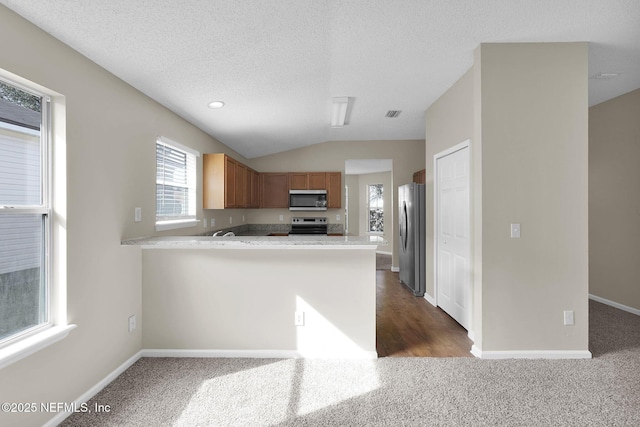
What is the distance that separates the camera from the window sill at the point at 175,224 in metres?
3.10

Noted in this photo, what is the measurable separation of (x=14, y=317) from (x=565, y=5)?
12.8 ft

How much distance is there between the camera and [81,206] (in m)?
2.09

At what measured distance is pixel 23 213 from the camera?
1.78 meters

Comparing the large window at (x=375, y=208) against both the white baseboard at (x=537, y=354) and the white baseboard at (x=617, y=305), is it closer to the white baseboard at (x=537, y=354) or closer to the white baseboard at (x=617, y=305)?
the white baseboard at (x=617, y=305)

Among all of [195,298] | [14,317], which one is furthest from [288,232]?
[14,317]

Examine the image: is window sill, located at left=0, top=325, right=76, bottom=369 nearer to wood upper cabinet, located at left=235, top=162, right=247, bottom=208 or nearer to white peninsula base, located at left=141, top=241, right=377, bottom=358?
white peninsula base, located at left=141, top=241, right=377, bottom=358

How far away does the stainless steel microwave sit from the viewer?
239 inches

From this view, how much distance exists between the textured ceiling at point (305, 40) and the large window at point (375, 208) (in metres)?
5.82

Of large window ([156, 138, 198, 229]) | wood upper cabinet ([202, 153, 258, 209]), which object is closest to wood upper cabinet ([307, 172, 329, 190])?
wood upper cabinet ([202, 153, 258, 209])

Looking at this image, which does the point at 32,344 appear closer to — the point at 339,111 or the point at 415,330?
the point at 415,330

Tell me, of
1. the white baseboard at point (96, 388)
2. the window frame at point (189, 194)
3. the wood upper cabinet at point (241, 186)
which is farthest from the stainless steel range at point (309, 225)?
the white baseboard at point (96, 388)

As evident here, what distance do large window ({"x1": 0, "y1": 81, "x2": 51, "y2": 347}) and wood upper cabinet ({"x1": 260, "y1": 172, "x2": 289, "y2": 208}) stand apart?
4.29 m

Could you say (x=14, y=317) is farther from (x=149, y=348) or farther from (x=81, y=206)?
(x=149, y=348)

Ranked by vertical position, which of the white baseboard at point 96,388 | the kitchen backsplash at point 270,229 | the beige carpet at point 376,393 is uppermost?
the kitchen backsplash at point 270,229
